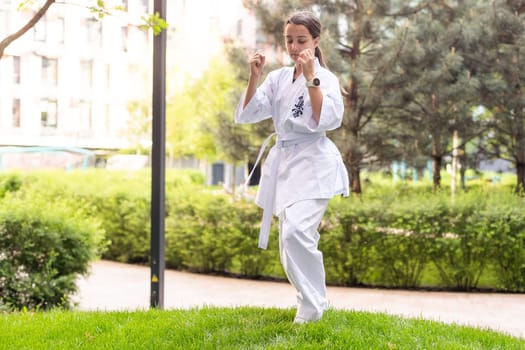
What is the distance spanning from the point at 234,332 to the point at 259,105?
1083 mm

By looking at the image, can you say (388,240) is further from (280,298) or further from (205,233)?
(205,233)

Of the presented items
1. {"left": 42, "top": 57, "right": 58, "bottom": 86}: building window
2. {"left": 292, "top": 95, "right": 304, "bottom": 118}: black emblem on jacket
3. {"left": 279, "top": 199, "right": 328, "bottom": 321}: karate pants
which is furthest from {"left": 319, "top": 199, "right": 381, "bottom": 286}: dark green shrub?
{"left": 292, "top": 95, "right": 304, "bottom": 118}: black emblem on jacket

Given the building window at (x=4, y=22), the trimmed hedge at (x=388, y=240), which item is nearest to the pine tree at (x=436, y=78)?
the trimmed hedge at (x=388, y=240)

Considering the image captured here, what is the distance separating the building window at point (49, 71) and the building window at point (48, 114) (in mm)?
205

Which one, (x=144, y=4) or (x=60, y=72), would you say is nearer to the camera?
(x=144, y=4)

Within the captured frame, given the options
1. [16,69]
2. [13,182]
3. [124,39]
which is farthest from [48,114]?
[13,182]

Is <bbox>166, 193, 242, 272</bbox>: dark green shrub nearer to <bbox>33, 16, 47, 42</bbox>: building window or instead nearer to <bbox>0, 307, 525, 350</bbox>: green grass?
<bbox>33, 16, 47, 42</bbox>: building window

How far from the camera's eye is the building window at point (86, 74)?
316 inches

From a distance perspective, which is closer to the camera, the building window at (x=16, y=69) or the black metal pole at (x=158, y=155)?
the black metal pole at (x=158, y=155)

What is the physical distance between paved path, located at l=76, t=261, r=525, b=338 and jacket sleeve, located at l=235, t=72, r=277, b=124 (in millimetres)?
2056

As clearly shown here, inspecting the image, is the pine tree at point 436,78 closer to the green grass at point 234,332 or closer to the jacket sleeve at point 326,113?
the jacket sleeve at point 326,113

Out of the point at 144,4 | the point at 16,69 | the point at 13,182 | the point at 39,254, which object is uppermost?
the point at 144,4

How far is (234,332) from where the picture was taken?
3.26m

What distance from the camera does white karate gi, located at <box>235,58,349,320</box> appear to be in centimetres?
320
